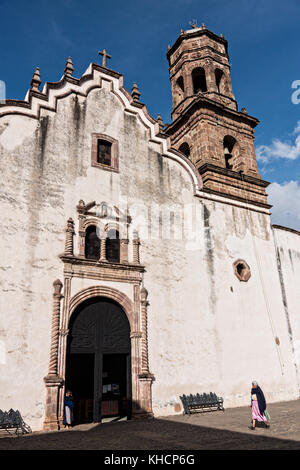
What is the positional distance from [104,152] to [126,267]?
476 centimetres

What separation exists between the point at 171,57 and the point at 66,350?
19212 millimetres

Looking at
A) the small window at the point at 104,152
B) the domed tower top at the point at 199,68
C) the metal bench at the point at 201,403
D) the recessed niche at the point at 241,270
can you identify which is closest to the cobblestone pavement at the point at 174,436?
the metal bench at the point at 201,403

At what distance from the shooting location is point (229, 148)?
19.7m

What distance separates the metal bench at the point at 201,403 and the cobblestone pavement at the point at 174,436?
33.3 inches

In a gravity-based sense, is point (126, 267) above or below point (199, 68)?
below

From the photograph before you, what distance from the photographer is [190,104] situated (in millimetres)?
18719

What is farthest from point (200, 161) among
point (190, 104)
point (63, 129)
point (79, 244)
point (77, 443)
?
point (77, 443)

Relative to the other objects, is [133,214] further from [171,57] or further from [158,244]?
[171,57]

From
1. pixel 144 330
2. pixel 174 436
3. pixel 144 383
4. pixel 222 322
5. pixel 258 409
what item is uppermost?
pixel 222 322

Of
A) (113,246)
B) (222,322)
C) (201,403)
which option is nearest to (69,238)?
(113,246)

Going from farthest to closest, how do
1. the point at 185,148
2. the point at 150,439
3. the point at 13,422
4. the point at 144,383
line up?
the point at 185,148, the point at 144,383, the point at 13,422, the point at 150,439

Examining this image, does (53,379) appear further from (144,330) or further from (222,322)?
(222,322)

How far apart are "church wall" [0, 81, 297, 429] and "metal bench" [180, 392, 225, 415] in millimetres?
290

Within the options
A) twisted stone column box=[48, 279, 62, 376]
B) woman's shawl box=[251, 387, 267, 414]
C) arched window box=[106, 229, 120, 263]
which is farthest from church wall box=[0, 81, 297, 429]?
woman's shawl box=[251, 387, 267, 414]
